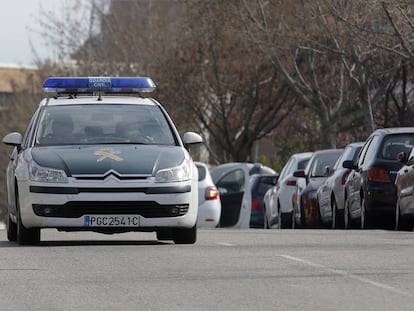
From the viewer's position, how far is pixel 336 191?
26062 mm

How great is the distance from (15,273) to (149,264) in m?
1.37

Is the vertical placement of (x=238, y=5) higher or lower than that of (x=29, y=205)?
higher

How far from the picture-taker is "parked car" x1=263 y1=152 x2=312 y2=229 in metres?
30.5

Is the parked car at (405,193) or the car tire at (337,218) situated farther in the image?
the car tire at (337,218)

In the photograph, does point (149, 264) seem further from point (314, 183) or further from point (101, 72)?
point (101, 72)

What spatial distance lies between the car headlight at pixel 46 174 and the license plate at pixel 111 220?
481mm

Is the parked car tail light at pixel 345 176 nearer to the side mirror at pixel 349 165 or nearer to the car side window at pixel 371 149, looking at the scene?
the side mirror at pixel 349 165

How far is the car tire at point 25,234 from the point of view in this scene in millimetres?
17141

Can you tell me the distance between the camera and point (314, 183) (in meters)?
28.6

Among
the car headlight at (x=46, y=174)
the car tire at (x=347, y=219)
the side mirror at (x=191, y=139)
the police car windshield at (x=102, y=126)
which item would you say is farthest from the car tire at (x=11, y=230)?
the car tire at (x=347, y=219)

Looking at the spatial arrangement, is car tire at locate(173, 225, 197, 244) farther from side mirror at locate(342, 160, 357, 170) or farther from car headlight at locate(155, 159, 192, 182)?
side mirror at locate(342, 160, 357, 170)

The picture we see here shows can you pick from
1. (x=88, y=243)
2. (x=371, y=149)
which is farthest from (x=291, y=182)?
(x=88, y=243)

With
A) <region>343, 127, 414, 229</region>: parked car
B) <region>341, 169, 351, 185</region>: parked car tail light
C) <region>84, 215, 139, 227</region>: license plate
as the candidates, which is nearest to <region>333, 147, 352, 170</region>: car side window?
<region>341, 169, 351, 185</region>: parked car tail light

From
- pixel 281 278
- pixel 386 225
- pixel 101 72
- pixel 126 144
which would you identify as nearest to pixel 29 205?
pixel 126 144
